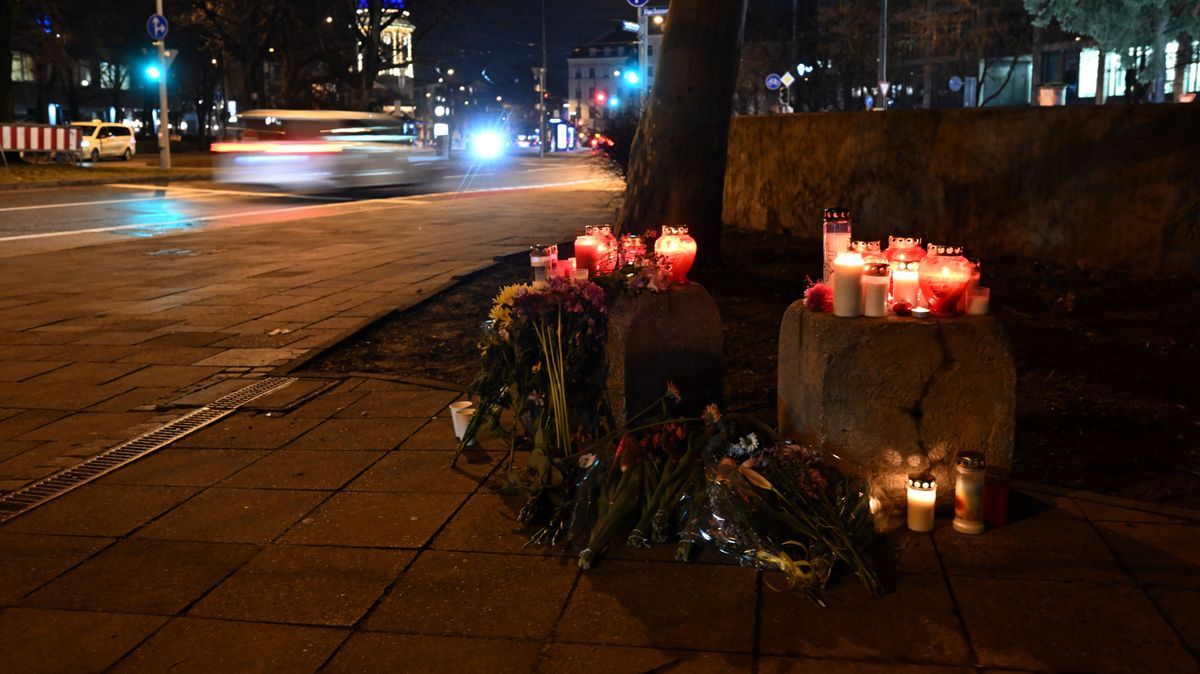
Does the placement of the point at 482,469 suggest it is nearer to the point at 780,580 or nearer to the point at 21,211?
the point at 780,580

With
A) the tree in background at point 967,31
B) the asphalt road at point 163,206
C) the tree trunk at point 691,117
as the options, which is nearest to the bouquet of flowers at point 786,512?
the tree trunk at point 691,117

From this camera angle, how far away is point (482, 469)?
5.29m

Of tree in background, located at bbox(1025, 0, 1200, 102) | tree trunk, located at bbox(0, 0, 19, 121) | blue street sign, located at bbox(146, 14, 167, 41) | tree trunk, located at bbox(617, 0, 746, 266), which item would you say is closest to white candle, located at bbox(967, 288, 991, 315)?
tree trunk, located at bbox(617, 0, 746, 266)

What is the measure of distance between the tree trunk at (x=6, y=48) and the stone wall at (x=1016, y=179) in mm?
30629

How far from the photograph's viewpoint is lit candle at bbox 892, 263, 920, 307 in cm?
446

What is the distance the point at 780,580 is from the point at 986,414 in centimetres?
114

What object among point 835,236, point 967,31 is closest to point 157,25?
point 967,31

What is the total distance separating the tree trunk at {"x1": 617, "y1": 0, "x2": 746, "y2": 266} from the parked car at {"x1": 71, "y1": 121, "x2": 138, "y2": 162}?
123 ft

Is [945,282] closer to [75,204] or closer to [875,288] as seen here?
[875,288]

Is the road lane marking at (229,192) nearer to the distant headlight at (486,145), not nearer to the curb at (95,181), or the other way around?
the curb at (95,181)

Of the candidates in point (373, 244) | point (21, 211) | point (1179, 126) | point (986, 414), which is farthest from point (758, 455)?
point (21, 211)

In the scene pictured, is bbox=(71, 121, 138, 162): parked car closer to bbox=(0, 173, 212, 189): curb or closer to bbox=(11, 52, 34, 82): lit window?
Result: bbox=(0, 173, 212, 189): curb

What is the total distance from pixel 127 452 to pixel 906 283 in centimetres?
395

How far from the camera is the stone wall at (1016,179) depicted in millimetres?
8789
